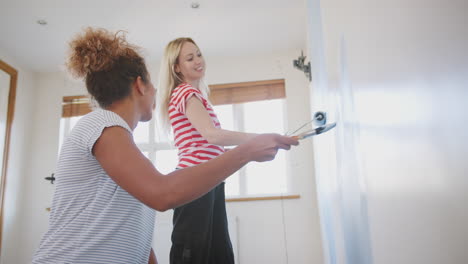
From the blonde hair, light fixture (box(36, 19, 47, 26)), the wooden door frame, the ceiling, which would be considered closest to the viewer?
the blonde hair

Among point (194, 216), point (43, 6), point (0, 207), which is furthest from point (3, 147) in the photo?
point (194, 216)

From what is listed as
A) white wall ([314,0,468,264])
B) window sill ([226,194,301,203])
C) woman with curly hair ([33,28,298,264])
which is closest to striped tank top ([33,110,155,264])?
woman with curly hair ([33,28,298,264])

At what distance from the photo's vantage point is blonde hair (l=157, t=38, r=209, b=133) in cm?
133

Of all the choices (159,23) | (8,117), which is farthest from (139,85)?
(8,117)

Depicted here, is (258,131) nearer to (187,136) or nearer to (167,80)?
(167,80)

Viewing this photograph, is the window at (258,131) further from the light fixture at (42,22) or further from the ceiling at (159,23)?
the light fixture at (42,22)

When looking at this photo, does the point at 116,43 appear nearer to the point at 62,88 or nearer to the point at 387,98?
the point at 387,98

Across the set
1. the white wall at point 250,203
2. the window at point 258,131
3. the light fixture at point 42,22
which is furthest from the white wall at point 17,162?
the window at point 258,131

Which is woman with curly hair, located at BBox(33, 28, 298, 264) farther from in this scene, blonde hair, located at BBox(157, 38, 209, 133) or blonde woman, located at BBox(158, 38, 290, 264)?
blonde hair, located at BBox(157, 38, 209, 133)

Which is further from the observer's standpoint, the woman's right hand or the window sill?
the window sill

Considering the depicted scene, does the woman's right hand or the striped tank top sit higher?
the woman's right hand

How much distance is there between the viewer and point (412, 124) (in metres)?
0.46

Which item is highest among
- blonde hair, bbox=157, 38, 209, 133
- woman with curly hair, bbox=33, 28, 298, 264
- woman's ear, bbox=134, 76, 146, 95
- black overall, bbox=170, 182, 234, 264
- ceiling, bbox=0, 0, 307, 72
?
ceiling, bbox=0, 0, 307, 72

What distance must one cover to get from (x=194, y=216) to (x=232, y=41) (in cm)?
265
